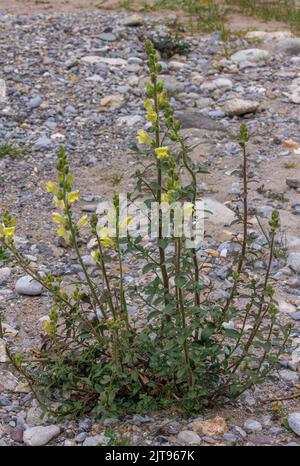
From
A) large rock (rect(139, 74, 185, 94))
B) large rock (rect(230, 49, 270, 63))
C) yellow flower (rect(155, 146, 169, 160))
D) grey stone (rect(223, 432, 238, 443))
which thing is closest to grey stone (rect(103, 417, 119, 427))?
grey stone (rect(223, 432, 238, 443))

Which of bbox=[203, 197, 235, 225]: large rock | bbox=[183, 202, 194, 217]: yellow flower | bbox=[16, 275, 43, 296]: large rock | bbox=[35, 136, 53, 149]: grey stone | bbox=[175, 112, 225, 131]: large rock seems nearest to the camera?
bbox=[183, 202, 194, 217]: yellow flower

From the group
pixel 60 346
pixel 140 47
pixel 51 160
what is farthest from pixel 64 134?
pixel 60 346

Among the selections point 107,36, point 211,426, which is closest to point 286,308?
point 211,426

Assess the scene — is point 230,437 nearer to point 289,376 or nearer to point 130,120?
point 289,376

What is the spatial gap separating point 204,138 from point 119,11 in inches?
133

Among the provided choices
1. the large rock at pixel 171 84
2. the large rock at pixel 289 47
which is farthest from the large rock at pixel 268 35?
the large rock at pixel 171 84

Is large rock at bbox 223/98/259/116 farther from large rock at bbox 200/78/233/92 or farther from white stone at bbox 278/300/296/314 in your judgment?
white stone at bbox 278/300/296/314

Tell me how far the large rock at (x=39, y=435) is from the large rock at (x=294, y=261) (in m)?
1.81

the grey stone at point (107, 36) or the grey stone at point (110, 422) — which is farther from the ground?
the grey stone at point (107, 36)

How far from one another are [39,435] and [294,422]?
0.98 metres

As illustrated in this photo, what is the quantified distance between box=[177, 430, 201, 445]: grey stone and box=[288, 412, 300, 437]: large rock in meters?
0.37

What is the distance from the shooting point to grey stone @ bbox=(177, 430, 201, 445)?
303 centimetres

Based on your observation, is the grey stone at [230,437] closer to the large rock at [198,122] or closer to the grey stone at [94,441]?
the grey stone at [94,441]

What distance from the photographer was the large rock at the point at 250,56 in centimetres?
773
